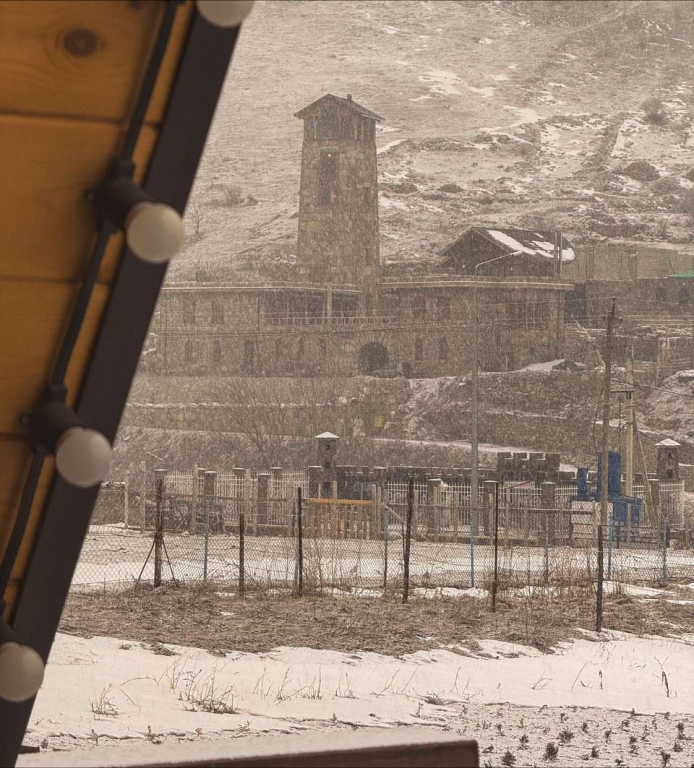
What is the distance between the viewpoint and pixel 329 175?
46625 millimetres

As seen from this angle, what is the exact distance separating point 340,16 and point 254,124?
16527 mm

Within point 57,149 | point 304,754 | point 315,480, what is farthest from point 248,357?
point 57,149

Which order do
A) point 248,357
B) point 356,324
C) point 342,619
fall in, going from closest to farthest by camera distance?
point 342,619, point 248,357, point 356,324

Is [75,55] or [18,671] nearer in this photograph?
[75,55]

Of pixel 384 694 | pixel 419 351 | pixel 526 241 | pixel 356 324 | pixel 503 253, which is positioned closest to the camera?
pixel 384 694

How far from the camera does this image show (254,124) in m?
62.4

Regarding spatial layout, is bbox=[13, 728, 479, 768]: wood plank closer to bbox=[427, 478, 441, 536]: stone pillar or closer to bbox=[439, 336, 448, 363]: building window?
bbox=[427, 478, 441, 536]: stone pillar

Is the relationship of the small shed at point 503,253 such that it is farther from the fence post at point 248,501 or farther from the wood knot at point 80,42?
the wood knot at point 80,42

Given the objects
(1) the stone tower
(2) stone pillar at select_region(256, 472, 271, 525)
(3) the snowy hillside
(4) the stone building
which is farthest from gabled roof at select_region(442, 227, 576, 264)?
(2) stone pillar at select_region(256, 472, 271, 525)

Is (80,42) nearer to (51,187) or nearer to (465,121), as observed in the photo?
(51,187)

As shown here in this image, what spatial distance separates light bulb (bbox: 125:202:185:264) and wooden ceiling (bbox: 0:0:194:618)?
96 mm

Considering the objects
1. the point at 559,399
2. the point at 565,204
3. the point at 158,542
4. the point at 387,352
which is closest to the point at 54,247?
the point at 158,542

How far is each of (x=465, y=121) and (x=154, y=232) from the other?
219 ft

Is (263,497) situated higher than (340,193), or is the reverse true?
(340,193)
